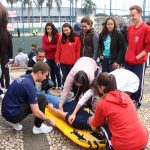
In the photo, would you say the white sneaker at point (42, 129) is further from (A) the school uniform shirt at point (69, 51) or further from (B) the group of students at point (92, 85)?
(A) the school uniform shirt at point (69, 51)

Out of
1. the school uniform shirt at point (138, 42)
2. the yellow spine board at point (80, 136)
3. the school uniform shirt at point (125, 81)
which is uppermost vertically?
the school uniform shirt at point (138, 42)

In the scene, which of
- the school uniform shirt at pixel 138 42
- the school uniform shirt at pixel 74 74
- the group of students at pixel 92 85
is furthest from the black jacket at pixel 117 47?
the school uniform shirt at pixel 74 74

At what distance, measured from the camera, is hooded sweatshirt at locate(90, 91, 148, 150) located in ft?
9.36

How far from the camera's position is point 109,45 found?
17.0 feet

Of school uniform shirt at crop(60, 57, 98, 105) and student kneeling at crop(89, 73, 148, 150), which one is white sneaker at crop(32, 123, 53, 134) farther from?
student kneeling at crop(89, 73, 148, 150)

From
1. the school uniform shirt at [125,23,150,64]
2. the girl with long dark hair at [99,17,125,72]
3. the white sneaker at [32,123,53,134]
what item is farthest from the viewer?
the girl with long dark hair at [99,17,125,72]

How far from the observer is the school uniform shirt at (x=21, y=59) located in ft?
34.2

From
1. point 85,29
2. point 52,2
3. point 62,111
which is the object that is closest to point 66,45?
point 85,29

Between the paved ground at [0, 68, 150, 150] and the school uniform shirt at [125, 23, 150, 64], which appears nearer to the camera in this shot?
the paved ground at [0, 68, 150, 150]

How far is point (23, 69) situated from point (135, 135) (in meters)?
7.99

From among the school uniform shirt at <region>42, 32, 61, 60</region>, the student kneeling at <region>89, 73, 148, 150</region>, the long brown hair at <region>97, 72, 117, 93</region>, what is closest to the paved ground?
the student kneeling at <region>89, 73, 148, 150</region>

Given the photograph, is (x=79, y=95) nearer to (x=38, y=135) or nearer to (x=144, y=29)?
(x=38, y=135)

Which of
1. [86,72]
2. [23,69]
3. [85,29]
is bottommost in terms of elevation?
[23,69]

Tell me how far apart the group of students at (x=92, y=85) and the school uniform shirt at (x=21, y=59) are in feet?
14.8
